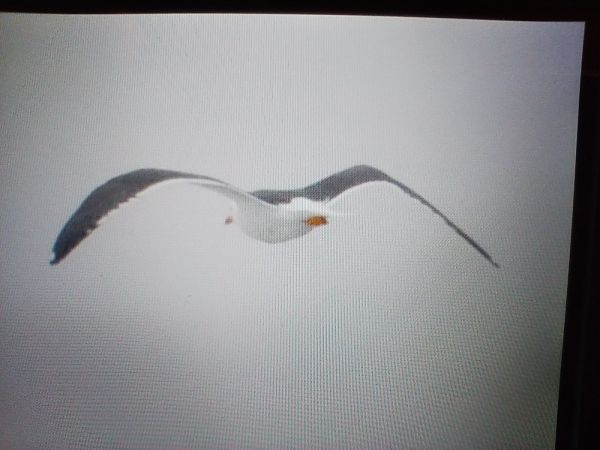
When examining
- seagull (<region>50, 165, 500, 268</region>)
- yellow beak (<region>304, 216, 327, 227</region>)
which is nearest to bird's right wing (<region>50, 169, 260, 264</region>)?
seagull (<region>50, 165, 500, 268</region>)

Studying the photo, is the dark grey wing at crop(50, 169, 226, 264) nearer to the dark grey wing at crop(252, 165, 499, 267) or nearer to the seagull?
the seagull

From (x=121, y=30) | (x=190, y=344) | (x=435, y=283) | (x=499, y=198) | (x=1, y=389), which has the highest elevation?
A: (x=121, y=30)

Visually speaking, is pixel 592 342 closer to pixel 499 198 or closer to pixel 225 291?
pixel 499 198

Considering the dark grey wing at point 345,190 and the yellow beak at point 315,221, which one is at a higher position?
the dark grey wing at point 345,190

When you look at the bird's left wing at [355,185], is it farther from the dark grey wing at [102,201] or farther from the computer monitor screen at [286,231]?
the dark grey wing at [102,201]

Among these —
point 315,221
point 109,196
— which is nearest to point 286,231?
point 315,221

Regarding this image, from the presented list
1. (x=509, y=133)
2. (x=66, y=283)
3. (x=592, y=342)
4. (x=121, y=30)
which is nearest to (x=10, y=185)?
(x=66, y=283)

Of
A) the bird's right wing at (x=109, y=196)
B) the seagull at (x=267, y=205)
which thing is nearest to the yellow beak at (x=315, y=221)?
the seagull at (x=267, y=205)
